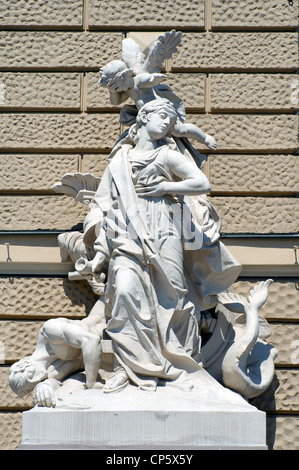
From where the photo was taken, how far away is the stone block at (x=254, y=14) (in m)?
7.56

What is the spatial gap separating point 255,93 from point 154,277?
2.06 meters

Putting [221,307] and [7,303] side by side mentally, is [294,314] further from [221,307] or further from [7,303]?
[7,303]

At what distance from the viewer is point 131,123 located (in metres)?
6.75

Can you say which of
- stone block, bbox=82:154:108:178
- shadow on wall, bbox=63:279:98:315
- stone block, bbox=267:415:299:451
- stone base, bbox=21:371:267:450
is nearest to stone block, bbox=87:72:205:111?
stone block, bbox=82:154:108:178

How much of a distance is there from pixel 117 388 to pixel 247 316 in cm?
111

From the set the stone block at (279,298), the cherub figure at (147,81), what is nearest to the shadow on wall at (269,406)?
the stone block at (279,298)

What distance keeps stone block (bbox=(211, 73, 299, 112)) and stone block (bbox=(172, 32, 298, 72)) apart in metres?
0.08

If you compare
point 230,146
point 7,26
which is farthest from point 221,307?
point 7,26

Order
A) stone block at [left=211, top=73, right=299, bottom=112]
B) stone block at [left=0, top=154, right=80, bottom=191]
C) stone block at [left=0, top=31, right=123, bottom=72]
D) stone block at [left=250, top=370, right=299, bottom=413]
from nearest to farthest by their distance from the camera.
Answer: stone block at [left=250, top=370, right=299, bottom=413], stone block at [left=0, top=154, right=80, bottom=191], stone block at [left=211, top=73, right=299, bottom=112], stone block at [left=0, top=31, right=123, bottom=72]

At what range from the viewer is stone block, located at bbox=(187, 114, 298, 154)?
7336 millimetres

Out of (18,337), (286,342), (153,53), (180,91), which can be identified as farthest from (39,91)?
(286,342)

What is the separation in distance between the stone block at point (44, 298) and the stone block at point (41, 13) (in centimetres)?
199

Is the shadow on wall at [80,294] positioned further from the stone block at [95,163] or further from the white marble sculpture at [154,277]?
the stone block at [95,163]

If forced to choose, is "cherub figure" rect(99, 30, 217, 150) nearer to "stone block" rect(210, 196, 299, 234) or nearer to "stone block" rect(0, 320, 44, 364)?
"stone block" rect(210, 196, 299, 234)
